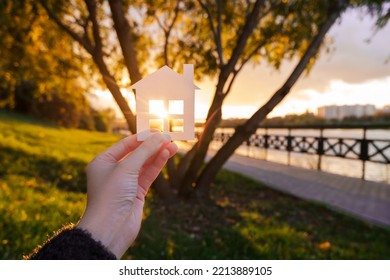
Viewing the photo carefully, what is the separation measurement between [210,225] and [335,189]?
16.7ft

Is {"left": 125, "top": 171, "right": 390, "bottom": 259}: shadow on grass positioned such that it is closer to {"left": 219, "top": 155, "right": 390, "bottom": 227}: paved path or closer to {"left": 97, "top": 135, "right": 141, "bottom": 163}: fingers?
{"left": 219, "top": 155, "right": 390, "bottom": 227}: paved path

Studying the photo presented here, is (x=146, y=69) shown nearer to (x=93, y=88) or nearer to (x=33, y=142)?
(x=93, y=88)

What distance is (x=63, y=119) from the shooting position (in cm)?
3450

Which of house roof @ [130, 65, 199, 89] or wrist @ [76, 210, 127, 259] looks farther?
house roof @ [130, 65, 199, 89]

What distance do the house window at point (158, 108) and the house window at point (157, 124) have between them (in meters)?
0.03

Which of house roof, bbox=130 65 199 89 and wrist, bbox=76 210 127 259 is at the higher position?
house roof, bbox=130 65 199 89

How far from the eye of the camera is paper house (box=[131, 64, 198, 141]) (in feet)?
4.47

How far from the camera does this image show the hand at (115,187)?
1262 mm

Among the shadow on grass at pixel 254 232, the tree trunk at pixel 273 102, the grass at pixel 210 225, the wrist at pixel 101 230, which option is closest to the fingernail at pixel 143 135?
the wrist at pixel 101 230

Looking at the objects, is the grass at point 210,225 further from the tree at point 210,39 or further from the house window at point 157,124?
the house window at point 157,124

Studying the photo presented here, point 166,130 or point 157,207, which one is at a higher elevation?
point 166,130

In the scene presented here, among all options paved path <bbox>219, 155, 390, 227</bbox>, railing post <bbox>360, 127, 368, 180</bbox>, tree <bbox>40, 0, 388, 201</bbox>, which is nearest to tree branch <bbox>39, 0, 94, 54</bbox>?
tree <bbox>40, 0, 388, 201</bbox>
